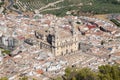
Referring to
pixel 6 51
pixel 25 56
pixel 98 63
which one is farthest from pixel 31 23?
pixel 98 63

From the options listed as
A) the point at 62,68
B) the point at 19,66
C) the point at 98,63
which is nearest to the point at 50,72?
the point at 62,68

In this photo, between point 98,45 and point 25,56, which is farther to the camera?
point 98,45

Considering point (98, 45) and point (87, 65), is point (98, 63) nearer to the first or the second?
point (87, 65)

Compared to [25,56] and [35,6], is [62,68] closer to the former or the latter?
[25,56]

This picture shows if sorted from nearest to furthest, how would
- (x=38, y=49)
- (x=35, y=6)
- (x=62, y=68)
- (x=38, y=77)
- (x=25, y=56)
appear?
1. (x=38, y=77)
2. (x=62, y=68)
3. (x=25, y=56)
4. (x=38, y=49)
5. (x=35, y=6)

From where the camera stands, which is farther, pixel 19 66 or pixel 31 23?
pixel 31 23

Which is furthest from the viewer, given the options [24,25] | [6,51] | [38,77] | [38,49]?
[24,25]
